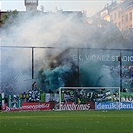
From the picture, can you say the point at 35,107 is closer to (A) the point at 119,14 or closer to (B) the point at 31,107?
(B) the point at 31,107

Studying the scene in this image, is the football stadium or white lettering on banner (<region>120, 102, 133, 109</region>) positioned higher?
the football stadium

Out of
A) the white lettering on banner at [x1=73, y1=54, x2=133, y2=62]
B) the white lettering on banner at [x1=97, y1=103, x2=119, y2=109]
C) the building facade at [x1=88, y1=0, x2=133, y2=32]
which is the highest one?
the building facade at [x1=88, y1=0, x2=133, y2=32]

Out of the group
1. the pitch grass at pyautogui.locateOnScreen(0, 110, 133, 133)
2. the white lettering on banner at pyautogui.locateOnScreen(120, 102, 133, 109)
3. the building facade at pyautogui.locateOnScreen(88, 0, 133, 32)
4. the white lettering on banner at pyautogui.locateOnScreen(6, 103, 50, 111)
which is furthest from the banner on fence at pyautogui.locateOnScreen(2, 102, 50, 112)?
the building facade at pyautogui.locateOnScreen(88, 0, 133, 32)

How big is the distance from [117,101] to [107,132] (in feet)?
83.2

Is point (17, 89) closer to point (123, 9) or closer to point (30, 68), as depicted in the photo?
point (30, 68)

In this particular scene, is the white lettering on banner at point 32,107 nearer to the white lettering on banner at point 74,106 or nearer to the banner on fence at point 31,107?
the banner on fence at point 31,107

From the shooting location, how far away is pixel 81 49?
48938 millimetres

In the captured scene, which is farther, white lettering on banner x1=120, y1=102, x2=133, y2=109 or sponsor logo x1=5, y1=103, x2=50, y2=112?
white lettering on banner x1=120, y1=102, x2=133, y2=109

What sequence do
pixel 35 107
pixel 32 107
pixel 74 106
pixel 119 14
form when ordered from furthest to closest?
pixel 119 14
pixel 74 106
pixel 35 107
pixel 32 107

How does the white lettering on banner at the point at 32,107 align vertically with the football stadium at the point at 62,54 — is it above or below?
below

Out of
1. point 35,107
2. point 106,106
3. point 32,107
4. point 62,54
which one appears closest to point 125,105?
point 106,106

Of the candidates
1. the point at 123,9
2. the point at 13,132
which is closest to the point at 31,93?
the point at 123,9

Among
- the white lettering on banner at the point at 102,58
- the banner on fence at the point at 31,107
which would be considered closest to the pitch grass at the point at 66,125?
the banner on fence at the point at 31,107

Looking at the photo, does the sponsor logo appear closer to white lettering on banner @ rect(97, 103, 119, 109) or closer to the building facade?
white lettering on banner @ rect(97, 103, 119, 109)
